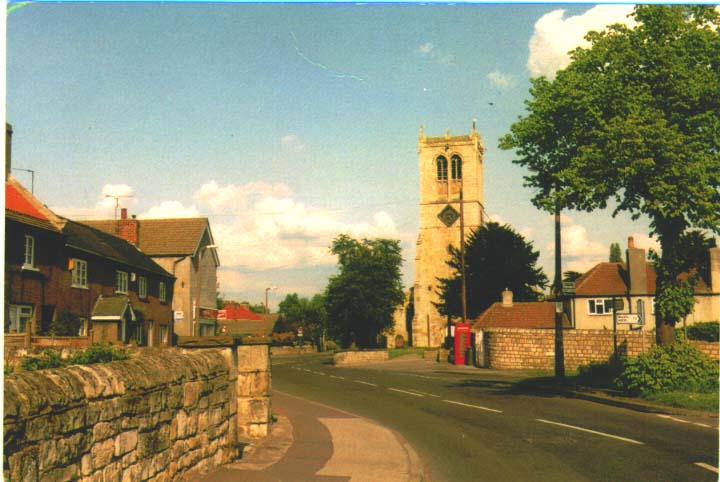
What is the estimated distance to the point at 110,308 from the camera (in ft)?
108

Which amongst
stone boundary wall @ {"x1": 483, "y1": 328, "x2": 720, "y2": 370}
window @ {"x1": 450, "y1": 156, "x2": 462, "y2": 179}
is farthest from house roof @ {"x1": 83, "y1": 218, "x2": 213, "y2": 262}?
window @ {"x1": 450, "y1": 156, "x2": 462, "y2": 179}

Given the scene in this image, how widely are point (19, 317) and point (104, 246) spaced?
40.1 ft

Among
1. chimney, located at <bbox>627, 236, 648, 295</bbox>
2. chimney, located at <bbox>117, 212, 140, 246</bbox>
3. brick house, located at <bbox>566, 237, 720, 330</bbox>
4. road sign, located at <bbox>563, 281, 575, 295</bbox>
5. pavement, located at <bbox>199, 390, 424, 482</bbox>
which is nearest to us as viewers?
pavement, located at <bbox>199, 390, 424, 482</bbox>

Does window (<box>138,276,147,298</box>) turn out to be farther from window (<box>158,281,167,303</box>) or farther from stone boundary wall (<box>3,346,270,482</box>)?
stone boundary wall (<box>3,346,270,482</box>)

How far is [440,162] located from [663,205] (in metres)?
78.9

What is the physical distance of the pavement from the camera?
960 cm

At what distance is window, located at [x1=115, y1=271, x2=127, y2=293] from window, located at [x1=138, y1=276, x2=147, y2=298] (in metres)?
2.19

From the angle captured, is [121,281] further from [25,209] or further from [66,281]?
[25,209]

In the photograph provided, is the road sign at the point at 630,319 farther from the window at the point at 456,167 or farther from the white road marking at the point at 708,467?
the window at the point at 456,167

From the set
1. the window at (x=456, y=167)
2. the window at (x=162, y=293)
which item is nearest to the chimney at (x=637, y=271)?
the window at (x=162, y=293)

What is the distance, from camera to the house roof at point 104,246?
32.2 m

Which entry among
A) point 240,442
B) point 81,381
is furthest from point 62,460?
point 240,442

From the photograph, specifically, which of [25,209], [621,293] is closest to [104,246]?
[25,209]

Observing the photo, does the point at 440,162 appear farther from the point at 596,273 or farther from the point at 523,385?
the point at 523,385
